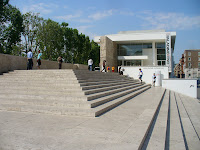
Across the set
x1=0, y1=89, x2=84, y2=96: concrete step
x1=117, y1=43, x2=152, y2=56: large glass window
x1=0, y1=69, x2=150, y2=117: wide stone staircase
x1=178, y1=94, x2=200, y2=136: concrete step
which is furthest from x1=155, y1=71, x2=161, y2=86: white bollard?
x1=0, y1=89, x2=84, y2=96: concrete step

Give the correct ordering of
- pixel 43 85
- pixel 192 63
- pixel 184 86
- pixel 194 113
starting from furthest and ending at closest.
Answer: pixel 192 63, pixel 184 86, pixel 194 113, pixel 43 85

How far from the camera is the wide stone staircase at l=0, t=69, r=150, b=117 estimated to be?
6111 millimetres

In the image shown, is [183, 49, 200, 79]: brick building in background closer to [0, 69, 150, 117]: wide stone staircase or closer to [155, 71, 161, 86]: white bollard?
[155, 71, 161, 86]: white bollard

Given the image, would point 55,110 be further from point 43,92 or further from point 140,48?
point 140,48

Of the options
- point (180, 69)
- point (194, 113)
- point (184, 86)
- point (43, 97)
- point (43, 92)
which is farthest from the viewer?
point (180, 69)

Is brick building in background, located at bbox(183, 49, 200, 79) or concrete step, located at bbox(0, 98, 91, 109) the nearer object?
concrete step, located at bbox(0, 98, 91, 109)

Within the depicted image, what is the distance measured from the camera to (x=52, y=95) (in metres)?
7.41

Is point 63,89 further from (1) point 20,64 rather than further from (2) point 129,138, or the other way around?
(1) point 20,64

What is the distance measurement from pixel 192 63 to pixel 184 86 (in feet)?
226

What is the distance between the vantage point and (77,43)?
43750 mm

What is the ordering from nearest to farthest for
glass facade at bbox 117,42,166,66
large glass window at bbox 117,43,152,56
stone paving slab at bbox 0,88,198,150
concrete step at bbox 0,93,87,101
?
stone paving slab at bbox 0,88,198,150
concrete step at bbox 0,93,87,101
glass facade at bbox 117,42,166,66
large glass window at bbox 117,43,152,56

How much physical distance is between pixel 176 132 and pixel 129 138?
1.83 m

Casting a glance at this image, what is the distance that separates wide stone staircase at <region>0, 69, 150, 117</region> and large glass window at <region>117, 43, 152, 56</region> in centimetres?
2700

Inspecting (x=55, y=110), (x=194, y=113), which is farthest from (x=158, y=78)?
(x=55, y=110)
